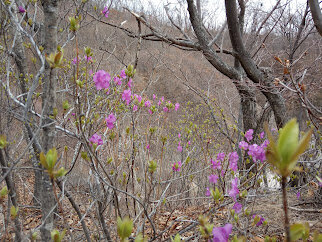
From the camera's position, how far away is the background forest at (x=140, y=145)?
1089mm

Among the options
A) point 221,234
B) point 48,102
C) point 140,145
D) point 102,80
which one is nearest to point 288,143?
point 221,234

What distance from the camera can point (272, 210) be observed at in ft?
9.08

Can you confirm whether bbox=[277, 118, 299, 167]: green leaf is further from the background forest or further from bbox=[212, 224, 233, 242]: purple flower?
bbox=[212, 224, 233, 242]: purple flower

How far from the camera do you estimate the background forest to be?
1089 millimetres

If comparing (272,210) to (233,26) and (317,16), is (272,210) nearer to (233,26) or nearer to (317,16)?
(317,16)

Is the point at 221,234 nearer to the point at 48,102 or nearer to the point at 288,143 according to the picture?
the point at 288,143

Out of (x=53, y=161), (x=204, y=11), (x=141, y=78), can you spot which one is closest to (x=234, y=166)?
(x=53, y=161)

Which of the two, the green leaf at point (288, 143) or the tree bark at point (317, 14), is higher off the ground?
the tree bark at point (317, 14)

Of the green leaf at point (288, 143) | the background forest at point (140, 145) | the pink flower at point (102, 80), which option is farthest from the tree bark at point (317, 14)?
the green leaf at point (288, 143)

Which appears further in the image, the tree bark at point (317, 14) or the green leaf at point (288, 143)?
the tree bark at point (317, 14)

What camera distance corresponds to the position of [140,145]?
9.87 feet

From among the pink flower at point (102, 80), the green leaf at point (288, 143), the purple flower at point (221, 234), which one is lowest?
the purple flower at point (221, 234)

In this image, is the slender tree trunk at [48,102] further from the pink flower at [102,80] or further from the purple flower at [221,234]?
the purple flower at [221,234]

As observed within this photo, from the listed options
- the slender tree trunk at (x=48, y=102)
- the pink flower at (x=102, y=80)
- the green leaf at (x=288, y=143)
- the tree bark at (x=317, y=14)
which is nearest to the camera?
the green leaf at (x=288, y=143)
